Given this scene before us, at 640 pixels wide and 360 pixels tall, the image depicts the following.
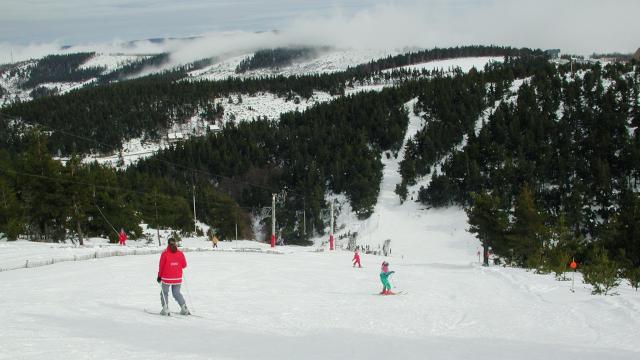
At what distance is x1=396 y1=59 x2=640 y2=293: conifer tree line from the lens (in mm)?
72375

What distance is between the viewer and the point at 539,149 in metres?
86.6

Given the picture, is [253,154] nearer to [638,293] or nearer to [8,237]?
[8,237]

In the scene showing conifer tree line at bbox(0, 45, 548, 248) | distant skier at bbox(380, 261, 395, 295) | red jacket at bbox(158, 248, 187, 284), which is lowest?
distant skier at bbox(380, 261, 395, 295)

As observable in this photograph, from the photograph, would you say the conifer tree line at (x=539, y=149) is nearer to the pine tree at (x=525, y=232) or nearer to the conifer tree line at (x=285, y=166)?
the pine tree at (x=525, y=232)

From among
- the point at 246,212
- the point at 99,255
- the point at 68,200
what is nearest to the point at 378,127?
the point at 246,212

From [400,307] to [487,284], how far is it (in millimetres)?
8113

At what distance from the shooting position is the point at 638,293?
20.1 meters

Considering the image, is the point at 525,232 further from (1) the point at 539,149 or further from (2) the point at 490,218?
(1) the point at 539,149

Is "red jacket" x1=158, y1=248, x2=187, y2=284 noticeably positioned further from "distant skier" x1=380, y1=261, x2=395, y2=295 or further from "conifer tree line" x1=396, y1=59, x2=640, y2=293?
"conifer tree line" x1=396, y1=59, x2=640, y2=293

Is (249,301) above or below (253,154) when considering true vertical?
below

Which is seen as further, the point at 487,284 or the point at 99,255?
the point at 99,255

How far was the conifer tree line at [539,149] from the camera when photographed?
237 ft

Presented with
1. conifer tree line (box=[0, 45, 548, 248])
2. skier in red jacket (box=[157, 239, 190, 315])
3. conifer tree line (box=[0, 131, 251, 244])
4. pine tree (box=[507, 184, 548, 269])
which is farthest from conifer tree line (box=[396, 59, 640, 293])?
skier in red jacket (box=[157, 239, 190, 315])

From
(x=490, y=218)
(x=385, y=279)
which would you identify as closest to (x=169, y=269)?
(x=385, y=279)
